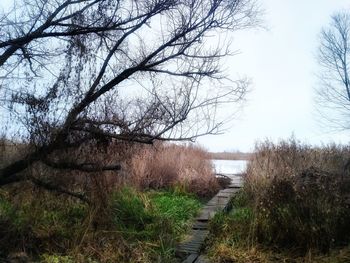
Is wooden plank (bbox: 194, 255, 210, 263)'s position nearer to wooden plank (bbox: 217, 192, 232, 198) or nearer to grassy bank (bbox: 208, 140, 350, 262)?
grassy bank (bbox: 208, 140, 350, 262)

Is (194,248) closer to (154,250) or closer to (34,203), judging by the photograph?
(154,250)

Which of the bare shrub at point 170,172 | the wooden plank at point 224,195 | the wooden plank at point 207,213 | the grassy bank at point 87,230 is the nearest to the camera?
the grassy bank at point 87,230

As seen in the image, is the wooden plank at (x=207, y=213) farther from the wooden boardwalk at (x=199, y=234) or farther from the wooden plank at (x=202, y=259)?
the wooden plank at (x=202, y=259)

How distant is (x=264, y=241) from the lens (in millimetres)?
5633

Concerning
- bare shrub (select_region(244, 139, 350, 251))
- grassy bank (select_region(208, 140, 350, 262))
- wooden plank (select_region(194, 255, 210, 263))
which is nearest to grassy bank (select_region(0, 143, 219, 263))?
wooden plank (select_region(194, 255, 210, 263))

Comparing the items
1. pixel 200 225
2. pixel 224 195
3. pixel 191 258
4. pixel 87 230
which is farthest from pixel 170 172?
pixel 191 258

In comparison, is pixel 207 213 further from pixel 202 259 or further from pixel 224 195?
pixel 202 259

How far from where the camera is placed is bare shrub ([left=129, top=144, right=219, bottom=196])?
405 inches

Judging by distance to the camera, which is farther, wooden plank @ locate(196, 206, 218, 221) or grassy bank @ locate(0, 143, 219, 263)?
wooden plank @ locate(196, 206, 218, 221)

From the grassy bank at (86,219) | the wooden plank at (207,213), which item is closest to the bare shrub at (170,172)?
the wooden plank at (207,213)

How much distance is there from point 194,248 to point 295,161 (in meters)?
3.41

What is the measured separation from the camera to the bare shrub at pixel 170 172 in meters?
10.3

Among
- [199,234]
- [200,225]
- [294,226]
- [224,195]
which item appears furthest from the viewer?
[224,195]

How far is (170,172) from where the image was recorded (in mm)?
10945
